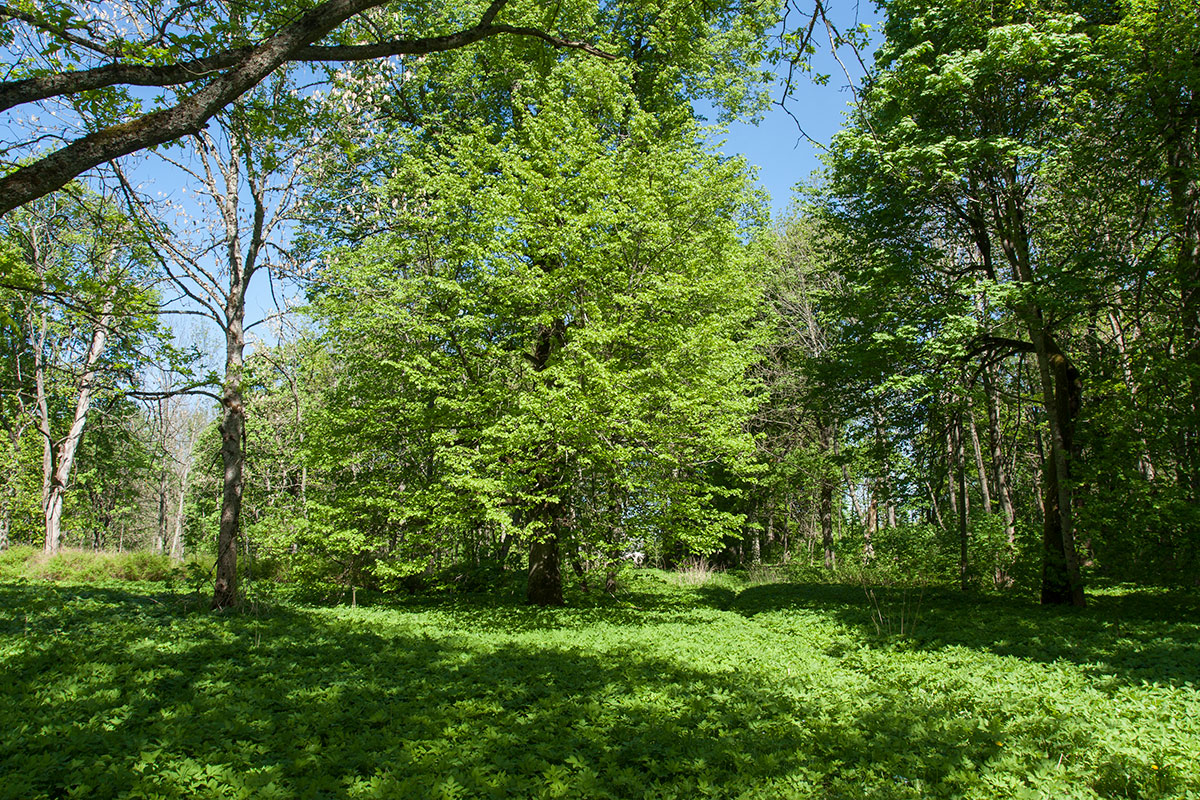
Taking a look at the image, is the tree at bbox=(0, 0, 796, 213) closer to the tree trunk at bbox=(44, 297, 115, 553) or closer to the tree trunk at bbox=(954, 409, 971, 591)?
the tree trunk at bbox=(954, 409, 971, 591)

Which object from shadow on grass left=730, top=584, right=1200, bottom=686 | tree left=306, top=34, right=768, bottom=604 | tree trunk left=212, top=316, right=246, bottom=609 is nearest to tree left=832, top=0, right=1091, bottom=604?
shadow on grass left=730, top=584, right=1200, bottom=686

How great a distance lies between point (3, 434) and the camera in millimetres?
19859

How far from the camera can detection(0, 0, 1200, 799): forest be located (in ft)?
12.6

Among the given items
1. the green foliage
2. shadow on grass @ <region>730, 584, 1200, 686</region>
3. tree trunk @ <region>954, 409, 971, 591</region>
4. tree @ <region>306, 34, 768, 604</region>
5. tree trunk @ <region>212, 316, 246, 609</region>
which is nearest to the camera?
shadow on grass @ <region>730, 584, 1200, 686</region>

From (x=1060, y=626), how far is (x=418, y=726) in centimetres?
831

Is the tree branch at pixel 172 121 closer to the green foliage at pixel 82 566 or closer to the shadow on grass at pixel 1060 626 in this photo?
the shadow on grass at pixel 1060 626

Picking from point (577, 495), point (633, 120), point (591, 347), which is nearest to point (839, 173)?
point (633, 120)

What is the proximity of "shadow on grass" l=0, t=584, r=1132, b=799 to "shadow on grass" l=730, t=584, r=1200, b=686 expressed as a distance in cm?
263

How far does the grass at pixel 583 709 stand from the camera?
350 centimetres

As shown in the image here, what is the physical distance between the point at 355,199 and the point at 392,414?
4.99 m

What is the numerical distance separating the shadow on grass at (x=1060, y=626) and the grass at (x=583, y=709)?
0.06m

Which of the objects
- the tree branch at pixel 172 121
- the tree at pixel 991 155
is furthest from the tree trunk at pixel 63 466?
the tree at pixel 991 155

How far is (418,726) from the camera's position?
4387 millimetres

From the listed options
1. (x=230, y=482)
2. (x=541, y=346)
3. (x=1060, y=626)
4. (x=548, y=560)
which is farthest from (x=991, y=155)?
(x=230, y=482)
